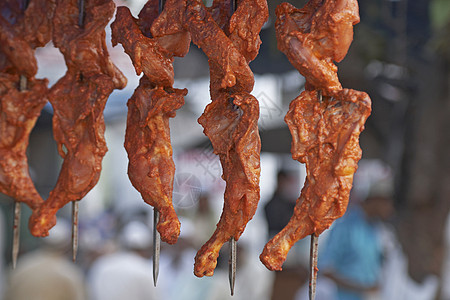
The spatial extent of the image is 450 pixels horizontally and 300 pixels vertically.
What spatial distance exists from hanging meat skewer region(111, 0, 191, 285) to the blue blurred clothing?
10.6 feet

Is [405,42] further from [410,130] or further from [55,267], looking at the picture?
[55,267]

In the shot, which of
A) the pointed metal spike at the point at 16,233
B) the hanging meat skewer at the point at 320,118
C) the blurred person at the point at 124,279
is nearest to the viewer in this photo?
the hanging meat skewer at the point at 320,118

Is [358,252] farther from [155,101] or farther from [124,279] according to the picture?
[155,101]

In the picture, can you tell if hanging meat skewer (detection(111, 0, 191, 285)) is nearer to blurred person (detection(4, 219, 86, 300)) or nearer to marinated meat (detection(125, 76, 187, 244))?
marinated meat (detection(125, 76, 187, 244))

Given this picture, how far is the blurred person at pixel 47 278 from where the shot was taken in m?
4.12

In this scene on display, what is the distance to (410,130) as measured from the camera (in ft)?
14.7

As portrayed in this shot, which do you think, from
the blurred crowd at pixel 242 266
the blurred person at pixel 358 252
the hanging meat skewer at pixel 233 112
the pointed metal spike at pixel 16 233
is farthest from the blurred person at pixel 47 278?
the hanging meat skewer at pixel 233 112

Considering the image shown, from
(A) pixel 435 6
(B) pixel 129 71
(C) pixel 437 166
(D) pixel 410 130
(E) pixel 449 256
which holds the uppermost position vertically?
(A) pixel 435 6

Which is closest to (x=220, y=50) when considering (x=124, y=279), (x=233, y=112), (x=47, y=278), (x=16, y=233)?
(x=233, y=112)

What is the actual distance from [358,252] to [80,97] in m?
3.29

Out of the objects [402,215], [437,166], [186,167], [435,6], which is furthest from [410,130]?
[186,167]

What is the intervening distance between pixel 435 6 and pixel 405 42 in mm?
971

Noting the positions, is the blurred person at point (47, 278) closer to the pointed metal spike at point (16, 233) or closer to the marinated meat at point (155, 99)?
the pointed metal spike at point (16, 233)

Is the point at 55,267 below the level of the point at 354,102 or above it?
below
